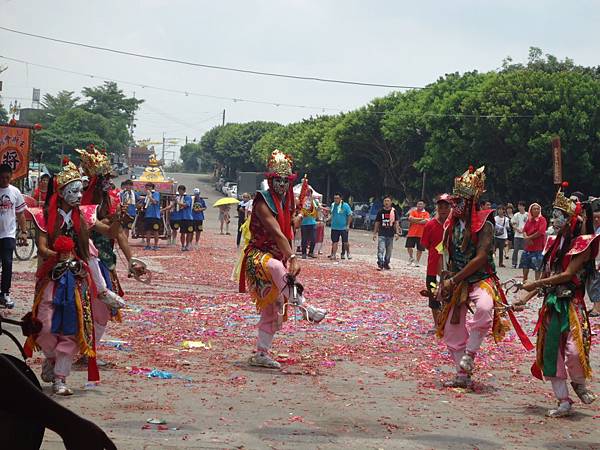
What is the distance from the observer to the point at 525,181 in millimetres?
47094

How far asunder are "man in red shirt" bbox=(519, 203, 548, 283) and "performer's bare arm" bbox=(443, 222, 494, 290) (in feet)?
39.4

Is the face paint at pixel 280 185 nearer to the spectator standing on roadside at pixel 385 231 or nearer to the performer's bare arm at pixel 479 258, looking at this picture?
the performer's bare arm at pixel 479 258

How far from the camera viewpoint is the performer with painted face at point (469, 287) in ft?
29.1

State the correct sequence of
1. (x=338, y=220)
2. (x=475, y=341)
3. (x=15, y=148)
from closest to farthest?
(x=475, y=341)
(x=15, y=148)
(x=338, y=220)

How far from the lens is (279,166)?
9789 mm

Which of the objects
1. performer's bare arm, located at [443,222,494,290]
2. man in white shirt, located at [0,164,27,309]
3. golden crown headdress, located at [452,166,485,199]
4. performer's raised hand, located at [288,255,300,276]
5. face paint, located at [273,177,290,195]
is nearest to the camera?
performer's bare arm, located at [443,222,494,290]

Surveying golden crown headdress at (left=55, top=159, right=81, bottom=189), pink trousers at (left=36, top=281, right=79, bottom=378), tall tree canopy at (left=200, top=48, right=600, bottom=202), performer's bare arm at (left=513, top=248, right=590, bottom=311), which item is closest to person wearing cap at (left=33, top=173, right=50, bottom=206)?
golden crown headdress at (left=55, top=159, right=81, bottom=189)

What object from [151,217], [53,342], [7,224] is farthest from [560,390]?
[151,217]

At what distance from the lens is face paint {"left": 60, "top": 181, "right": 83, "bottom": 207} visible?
8219mm

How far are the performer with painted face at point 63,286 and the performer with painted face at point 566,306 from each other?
3.67m

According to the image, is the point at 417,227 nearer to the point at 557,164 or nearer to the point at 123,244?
the point at 123,244

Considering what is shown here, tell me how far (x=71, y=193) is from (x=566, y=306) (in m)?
4.24

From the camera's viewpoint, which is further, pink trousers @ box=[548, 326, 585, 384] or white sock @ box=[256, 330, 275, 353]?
white sock @ box=[256, 330, 275, 353]

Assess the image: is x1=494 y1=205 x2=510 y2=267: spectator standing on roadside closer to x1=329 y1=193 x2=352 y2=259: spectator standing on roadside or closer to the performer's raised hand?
x1=329 y1=193 x2=352 y2=259: spectator standing on roadside
